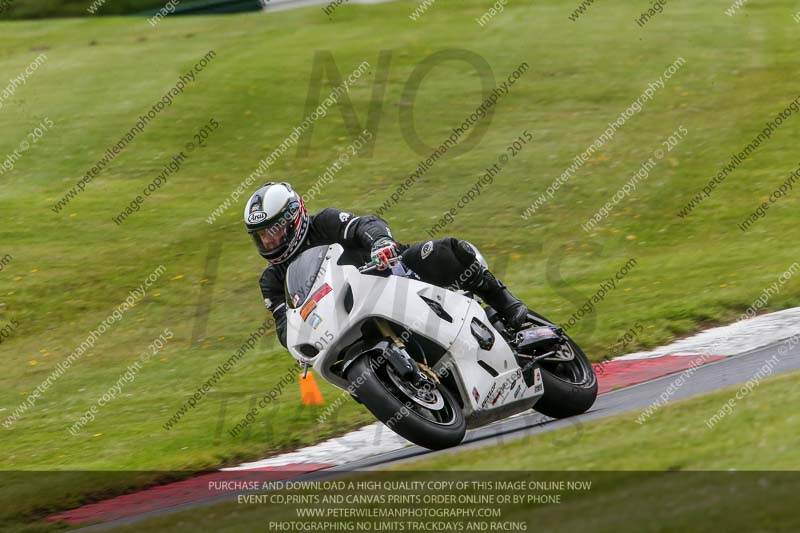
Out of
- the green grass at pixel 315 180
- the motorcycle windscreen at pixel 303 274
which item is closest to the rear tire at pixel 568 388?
the motorcycle windscreen at pixel 303 274

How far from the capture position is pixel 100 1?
1487 inches

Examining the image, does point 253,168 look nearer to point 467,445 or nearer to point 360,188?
point 360,188

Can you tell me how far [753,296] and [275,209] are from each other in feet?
23.4

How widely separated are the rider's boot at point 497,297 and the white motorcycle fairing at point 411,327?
30cm

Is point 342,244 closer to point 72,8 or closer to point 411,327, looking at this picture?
point 411,327

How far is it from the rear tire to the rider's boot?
0.46 meters

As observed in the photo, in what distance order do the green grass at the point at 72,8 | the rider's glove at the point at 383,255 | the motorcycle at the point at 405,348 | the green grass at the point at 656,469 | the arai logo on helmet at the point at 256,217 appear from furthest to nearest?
the green grass at the point at 72,8
the arai logo on helmet at the point at 256,217
the rider's glove at the point at 383,255
the motorcycle at the point at 405,348
the green grass at the point at 656,469

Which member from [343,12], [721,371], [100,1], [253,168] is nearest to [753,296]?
[721,371]

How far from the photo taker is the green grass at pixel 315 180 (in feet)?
45.9

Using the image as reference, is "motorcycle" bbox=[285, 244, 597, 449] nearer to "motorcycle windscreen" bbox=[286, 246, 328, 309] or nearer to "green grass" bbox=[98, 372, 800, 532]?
"motorcycle windscreen" bbox=[286, 246, 328, 309]

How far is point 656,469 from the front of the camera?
7195 millimetres

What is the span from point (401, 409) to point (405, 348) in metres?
0.63

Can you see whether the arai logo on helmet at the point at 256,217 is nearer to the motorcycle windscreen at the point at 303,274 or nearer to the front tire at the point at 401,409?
the motorcycle windscreen at the point at 303,274

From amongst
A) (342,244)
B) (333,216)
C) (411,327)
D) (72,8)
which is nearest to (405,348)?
(411,327)
